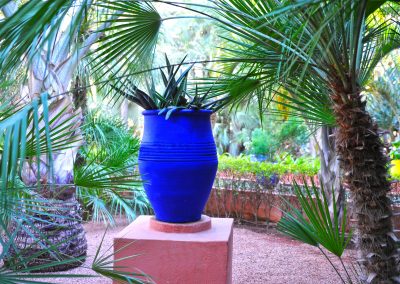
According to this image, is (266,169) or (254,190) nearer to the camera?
(254,190)

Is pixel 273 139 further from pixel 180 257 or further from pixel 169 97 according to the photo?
pixel 180 257

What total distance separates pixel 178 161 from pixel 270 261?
2855 mm

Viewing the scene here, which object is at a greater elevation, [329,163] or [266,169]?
[329,163]

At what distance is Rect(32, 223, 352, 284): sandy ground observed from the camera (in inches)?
187

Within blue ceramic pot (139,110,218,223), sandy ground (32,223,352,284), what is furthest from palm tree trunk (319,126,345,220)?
blue ceramic pot (139,110,218,223)

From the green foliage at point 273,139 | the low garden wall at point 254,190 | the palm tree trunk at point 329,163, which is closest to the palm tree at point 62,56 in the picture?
the low garden wall at point 254,190

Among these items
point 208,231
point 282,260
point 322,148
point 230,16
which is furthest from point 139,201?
point 230,16

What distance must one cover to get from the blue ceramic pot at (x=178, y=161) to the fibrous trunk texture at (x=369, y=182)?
0.88m

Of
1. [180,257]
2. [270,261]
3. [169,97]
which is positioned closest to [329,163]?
[270,261]

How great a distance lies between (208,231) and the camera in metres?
3.24

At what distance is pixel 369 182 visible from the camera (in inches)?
108

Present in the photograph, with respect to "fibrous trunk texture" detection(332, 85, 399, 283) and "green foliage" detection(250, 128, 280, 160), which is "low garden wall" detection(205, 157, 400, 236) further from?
"green foliage" detection(250, 128, 280, 160)

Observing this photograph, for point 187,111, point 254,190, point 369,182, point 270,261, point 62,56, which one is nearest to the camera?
point 369,182

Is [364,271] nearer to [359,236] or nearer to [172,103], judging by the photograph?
[359,236]
